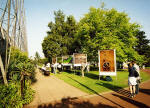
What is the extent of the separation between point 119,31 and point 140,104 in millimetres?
17146

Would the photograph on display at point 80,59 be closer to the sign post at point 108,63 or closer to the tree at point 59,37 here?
the sign post at point 108,63

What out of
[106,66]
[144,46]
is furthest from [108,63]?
[144,46]

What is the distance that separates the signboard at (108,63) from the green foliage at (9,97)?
7.76m

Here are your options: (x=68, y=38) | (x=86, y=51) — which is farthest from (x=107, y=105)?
(x=68, y=38)

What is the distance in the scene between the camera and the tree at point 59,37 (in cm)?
3028

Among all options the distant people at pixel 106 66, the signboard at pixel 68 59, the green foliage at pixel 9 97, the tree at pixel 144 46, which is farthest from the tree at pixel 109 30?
the tree at pixel 144 46

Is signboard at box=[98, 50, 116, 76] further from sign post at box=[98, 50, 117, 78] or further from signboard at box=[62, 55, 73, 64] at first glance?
signboard at box=[62, 55, 73, 64]

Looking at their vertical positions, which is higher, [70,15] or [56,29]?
[70,15]

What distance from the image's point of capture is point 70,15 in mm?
32531

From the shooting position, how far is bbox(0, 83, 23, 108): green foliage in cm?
363

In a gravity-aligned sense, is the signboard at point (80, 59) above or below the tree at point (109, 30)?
below

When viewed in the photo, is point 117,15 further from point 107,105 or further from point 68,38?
point 107,105

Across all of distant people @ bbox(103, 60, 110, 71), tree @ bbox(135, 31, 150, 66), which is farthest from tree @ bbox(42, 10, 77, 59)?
tree @ bbox(135, 31, 150, 66)

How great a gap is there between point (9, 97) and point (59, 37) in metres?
28.2
